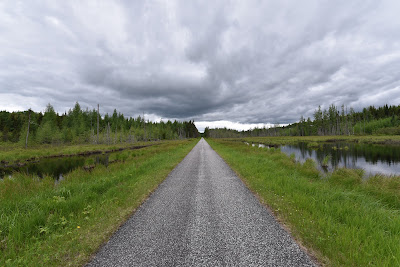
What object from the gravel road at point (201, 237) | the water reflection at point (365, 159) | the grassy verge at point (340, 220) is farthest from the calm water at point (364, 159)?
the gravel road at point (201, 237)

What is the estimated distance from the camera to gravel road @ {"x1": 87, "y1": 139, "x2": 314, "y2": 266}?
3170mm

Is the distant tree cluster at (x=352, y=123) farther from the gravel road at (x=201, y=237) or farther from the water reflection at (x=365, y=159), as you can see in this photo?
the gravel road at (x=201, y=237)

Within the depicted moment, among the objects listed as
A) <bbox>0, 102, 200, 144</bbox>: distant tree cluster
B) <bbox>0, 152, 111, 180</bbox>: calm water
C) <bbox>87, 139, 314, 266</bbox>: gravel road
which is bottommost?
<bbox>0, 152, 111, 180</bbox>: calm water

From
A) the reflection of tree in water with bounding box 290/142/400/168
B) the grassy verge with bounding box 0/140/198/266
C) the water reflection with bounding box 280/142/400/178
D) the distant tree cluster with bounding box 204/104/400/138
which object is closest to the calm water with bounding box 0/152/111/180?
the grassy verge with bounding box 0/140/198/266

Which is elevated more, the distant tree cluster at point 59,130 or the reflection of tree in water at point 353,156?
the distant tree cluster at point 59,130

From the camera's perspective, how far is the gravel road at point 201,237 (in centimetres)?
317

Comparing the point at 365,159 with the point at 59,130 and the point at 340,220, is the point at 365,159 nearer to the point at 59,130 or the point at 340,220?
the point at 340,220

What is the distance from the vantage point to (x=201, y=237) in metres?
3.96

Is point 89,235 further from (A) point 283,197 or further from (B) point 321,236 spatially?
(A) point 283,197

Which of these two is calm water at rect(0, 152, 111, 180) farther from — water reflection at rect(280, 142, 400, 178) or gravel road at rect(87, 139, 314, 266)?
water reflection at rect(280, 142, 400, 178)

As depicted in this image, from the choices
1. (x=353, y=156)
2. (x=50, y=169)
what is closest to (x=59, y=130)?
(x=50, y=169)

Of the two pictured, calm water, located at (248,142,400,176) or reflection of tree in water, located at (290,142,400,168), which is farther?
reflection of tree in water, located at (290,142,400,168)

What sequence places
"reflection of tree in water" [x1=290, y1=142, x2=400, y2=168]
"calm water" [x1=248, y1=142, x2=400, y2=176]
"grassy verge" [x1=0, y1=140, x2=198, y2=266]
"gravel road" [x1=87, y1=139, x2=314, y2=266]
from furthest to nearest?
1. "reflection of tree in water" [x1=290, y1=142, x2=400, y2=168]
2. "calm water" [x1=248, y1=142, x2=400, y2=176]
3. "grassy verge" [x1=0, y1=140, x2=198, y2=266]
4. "gravel road" [x1=87, y1=139, x2=314, y2=266]

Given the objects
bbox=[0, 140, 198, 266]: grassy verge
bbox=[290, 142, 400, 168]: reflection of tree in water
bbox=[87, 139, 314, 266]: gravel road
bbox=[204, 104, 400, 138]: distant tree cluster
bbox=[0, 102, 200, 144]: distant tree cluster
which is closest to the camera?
bbox=[87, 139, 314, 266]: gravel road
